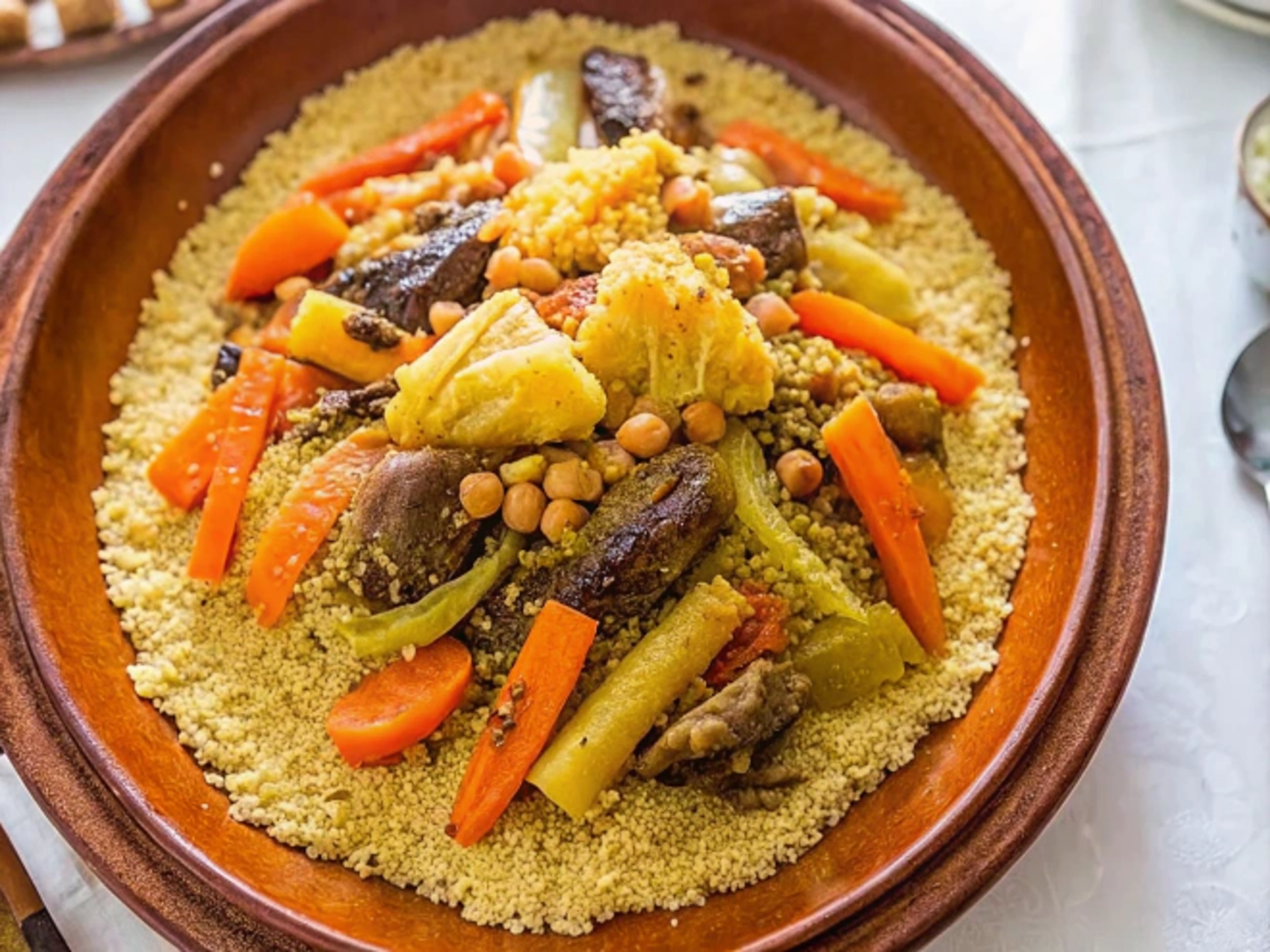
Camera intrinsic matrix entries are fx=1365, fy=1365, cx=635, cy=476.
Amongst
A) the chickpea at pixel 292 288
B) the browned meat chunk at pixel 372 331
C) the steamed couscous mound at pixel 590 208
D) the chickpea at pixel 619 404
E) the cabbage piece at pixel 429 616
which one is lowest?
the cabbage piece at pixel 429 616

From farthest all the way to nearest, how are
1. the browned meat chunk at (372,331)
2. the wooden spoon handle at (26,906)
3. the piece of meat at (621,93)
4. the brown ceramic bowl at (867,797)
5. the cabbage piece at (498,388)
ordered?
1. the piece of meat at (621,93)
2. the browned meat chunk at (372,331)
3. the cabbage piece at (498,388)
4. the wooden spoon handle at (26,906)
5. the brown ceramic bowl at (867,797)

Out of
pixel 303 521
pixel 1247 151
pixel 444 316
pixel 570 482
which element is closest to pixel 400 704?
→ pixel 303 521

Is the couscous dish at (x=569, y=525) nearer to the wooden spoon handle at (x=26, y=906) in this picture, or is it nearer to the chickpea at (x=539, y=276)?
the chickpea at (x=539, y=276)

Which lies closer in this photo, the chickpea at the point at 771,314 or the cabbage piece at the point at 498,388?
the cabbage piece at the point at 498,388

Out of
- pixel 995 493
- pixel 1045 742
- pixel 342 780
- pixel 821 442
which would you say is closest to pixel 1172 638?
pixel 995 493

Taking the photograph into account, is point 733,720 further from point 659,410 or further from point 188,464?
point 188,464

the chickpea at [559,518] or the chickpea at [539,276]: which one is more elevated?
the chickpea at [539,276]

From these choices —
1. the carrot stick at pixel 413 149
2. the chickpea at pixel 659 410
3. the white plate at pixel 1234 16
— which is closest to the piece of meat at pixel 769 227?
the chickpea at pixel 659 410

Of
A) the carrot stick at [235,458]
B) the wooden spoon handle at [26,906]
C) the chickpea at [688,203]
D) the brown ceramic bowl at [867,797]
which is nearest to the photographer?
the brown ceramic bowl at [867,797]
